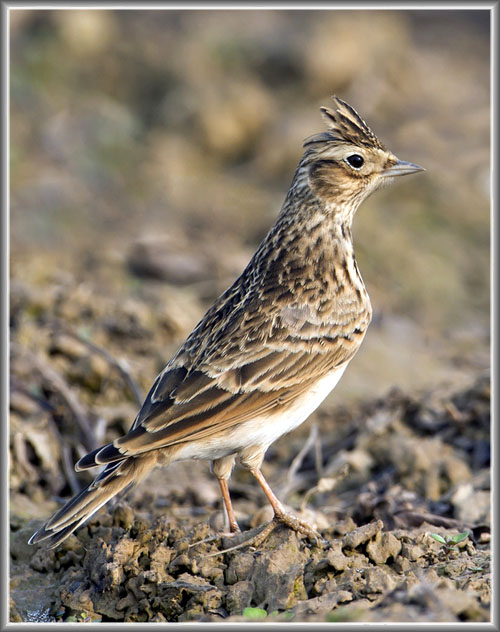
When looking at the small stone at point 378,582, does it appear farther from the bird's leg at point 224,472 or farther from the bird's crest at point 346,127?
the bird's crest at point 346,127

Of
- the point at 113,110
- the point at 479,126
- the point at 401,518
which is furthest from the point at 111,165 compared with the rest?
the point at 401,518


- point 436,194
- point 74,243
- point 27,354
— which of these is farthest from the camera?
point 436,194

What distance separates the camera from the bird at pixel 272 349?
438cm

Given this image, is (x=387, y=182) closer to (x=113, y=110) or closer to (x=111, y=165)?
(x=111, y=165)

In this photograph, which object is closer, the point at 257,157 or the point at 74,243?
the point at 74,243

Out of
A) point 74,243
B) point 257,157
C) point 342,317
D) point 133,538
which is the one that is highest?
point 257,157

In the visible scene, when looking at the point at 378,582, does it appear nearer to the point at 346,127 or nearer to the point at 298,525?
the point at 298,525

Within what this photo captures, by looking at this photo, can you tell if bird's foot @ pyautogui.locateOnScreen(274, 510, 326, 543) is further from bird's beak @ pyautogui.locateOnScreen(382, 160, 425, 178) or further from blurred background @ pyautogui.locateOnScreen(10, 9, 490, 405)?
blurred background @ pyautogui.locateOnScreen(10, 9, 490, 405)

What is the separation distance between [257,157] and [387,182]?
702 cm

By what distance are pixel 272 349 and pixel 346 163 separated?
4.38 ft

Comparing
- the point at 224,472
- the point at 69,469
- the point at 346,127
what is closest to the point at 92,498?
the point at 224,472

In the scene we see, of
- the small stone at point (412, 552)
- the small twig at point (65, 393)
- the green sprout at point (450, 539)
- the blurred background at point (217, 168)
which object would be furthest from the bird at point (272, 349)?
the blurred background at point (217, 168)

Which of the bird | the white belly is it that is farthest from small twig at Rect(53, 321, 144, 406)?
the white belly

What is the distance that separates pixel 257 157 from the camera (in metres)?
12.3
